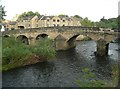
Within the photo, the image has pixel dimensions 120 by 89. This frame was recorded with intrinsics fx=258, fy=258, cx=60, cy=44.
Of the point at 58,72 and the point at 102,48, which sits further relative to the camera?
the point at 102,48

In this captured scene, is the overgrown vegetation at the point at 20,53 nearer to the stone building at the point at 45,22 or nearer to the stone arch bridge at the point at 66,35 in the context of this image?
the stone arch bridge at the point at 66,35

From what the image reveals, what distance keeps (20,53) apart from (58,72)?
8956 mm

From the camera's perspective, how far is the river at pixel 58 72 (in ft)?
133

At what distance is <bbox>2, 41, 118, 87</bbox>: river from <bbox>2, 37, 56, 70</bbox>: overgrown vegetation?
5.15 ft

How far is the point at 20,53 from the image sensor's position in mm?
51531

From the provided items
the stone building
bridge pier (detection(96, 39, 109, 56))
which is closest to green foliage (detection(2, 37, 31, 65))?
bridge pier (detection(96, 39, 109, 56))

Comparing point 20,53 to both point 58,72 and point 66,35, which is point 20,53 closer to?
point 58,72

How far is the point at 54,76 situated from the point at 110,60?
19.3 metres

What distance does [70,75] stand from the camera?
150ft

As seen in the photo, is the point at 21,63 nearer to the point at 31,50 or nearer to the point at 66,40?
the point at 31,50

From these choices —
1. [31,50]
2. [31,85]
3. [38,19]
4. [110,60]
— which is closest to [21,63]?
[31,50]

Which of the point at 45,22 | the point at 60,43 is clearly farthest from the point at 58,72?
the point at 45,22

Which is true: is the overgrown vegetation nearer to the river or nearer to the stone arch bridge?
the river

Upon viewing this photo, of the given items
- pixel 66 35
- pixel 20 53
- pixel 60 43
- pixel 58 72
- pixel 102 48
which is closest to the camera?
pixel 58 72
